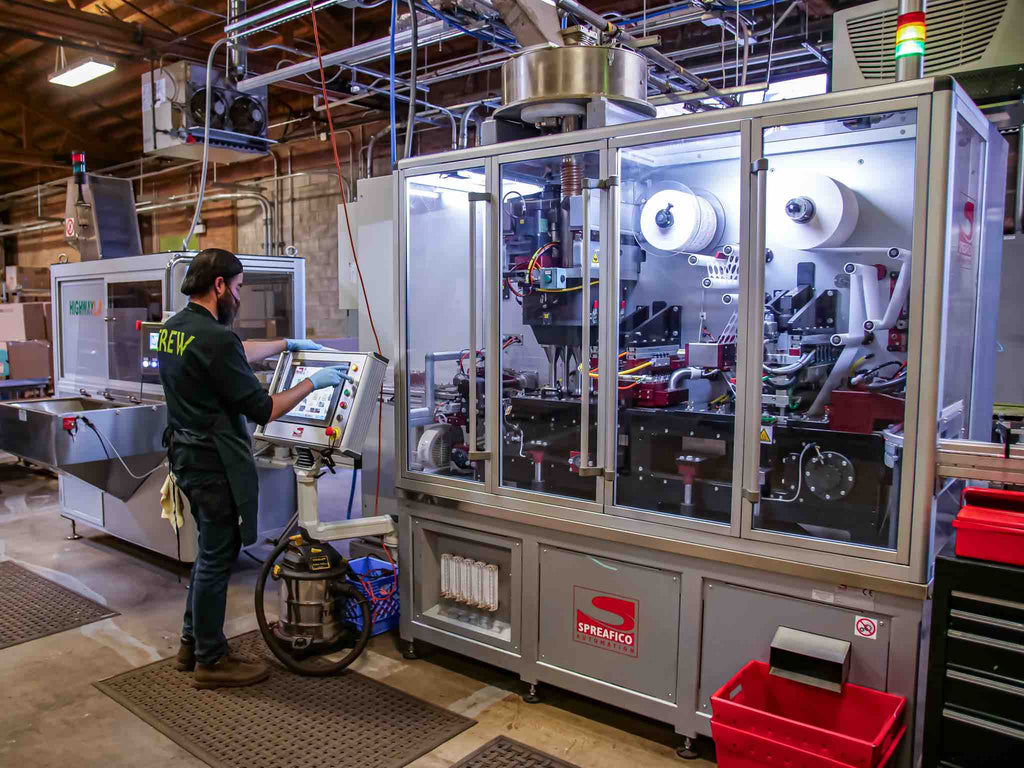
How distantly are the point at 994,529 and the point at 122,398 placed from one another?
4137mm

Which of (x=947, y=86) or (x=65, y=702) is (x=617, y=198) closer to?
(x=947, y=86)

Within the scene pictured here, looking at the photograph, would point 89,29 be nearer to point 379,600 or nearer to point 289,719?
point 379,600

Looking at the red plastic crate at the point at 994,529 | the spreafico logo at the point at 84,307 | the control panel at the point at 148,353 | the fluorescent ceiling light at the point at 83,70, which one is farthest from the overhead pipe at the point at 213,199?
the red plastic crate at the point at 994,529

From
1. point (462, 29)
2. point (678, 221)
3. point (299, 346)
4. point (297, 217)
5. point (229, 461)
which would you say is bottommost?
point (229, 461)

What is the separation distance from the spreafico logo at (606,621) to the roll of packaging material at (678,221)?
120 centimetres

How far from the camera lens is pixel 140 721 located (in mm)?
2484

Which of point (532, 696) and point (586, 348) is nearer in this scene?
point (586, 348)

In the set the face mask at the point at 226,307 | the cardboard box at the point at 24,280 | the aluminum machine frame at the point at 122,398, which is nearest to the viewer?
the face mask at the point at 226,307

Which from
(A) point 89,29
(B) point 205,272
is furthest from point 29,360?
(B) point 205,272

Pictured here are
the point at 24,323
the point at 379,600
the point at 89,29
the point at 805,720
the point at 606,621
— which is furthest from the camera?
the point at 24,323

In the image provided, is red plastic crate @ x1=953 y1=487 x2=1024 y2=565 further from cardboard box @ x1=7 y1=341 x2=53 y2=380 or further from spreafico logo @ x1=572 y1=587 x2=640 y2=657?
cardboard box @ x1=7 y1=341 x2=53 y2=380

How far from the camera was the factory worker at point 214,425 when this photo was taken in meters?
2.54

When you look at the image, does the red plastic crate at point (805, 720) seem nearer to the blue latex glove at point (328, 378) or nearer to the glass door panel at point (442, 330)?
the glass door panel at point (442, 330)

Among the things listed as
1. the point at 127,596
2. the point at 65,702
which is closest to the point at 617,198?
the point at 65,702
